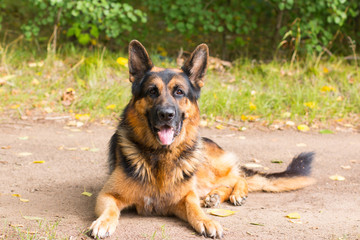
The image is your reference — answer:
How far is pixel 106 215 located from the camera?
363cm

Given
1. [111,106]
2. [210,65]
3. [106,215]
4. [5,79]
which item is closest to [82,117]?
[111,106]

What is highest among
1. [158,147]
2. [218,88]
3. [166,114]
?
[166,114]

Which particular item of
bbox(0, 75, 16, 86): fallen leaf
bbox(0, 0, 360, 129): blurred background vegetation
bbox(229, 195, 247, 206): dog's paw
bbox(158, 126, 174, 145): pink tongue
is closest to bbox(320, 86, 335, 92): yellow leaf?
bbox(0, 0, 360, 129): blurred background vegetation

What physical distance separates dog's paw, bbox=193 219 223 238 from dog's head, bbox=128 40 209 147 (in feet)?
2.50

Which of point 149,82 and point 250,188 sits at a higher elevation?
point 149,82

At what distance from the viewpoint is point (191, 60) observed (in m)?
4.33

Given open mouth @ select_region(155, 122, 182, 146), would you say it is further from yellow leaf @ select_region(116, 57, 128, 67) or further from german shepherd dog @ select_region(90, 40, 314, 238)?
yellow leaf @ select_region(116, 57, 128, 67)

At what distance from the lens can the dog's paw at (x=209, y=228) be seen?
3.51 metres

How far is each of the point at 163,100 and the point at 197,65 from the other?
67cm

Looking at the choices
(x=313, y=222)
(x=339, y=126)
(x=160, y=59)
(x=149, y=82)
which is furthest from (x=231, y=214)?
(x=160, y=59)

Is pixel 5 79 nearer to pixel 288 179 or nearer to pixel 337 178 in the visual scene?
pixel 288 179

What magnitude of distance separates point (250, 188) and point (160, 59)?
5.08 meters

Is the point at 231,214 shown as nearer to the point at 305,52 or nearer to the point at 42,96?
the point at 42,96

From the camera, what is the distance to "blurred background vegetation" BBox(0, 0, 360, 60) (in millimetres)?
8539
